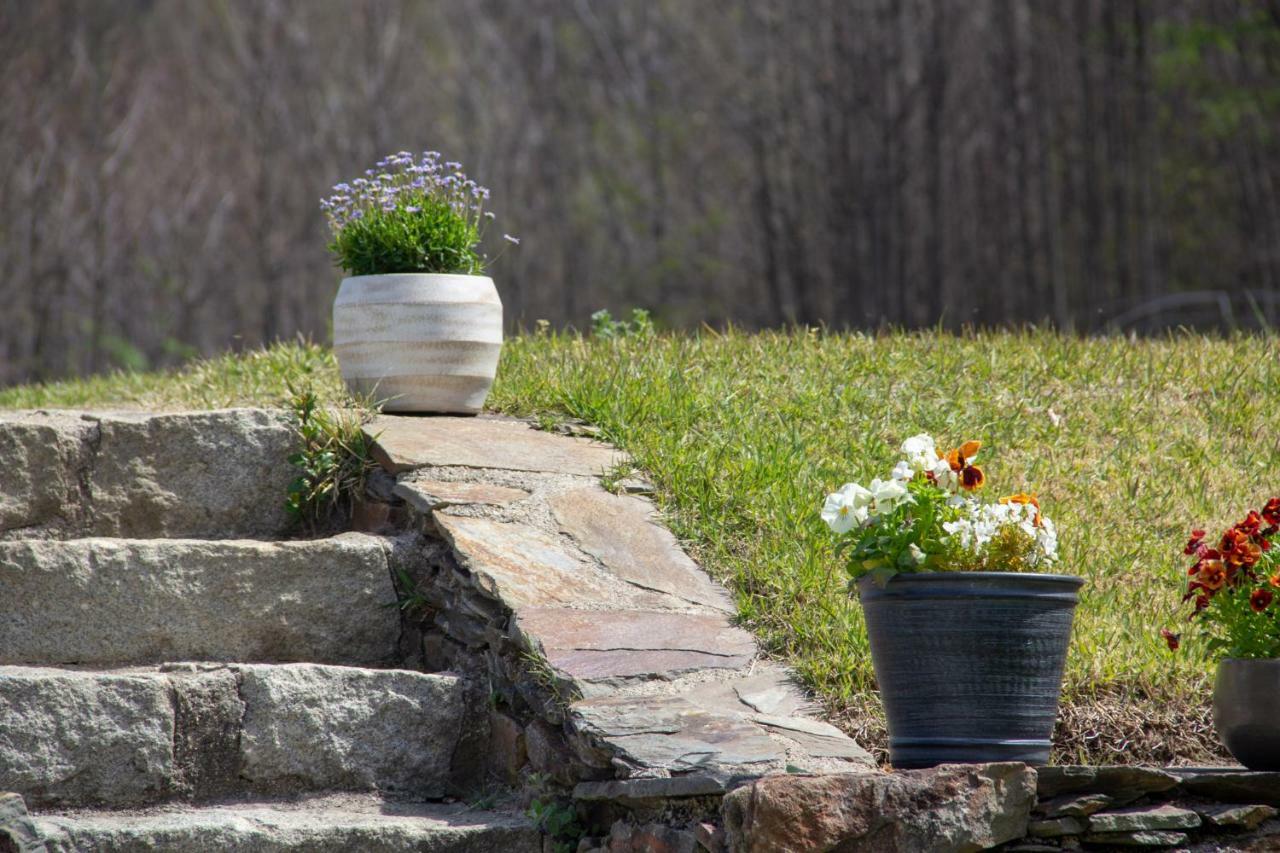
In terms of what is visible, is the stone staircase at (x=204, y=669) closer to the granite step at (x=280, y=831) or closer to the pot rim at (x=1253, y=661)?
the granite step at (x=280, y=831)

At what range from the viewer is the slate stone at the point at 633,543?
3232mm

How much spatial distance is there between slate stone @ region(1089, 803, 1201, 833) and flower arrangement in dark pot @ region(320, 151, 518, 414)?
232cm

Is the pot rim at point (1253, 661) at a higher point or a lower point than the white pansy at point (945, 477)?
lower

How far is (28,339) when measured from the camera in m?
12.1

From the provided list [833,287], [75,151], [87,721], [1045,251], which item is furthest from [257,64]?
[87,721]

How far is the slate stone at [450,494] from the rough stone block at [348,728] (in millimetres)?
513

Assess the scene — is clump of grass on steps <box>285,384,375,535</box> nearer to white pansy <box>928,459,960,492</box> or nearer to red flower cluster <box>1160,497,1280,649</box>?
white pansy <box>928,459,960,492</box>

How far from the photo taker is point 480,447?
12.5 feet

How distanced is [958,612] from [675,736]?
0.57 meters

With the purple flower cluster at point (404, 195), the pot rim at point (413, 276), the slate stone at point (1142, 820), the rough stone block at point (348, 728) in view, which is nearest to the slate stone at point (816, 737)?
the slate stone at point (1142, 820)

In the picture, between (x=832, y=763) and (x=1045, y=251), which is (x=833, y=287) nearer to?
(x=1045, y=251)

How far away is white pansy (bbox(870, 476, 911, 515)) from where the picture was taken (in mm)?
2410

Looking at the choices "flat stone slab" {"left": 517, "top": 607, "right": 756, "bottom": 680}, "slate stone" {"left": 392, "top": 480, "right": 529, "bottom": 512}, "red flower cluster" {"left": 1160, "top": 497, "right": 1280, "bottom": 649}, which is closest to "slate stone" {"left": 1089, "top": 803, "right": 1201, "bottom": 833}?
"red flower cluster" {"left": 1160, "top": 497, "right": 1280, "bottom": 649}

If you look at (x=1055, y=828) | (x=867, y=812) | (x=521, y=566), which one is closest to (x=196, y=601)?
(x=521, y=566)
